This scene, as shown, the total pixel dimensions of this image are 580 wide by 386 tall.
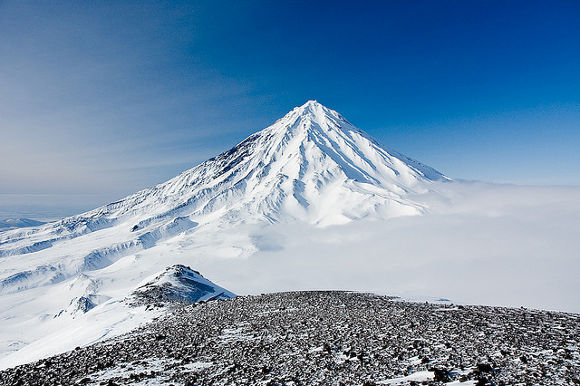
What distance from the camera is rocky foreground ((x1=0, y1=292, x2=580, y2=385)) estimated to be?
11.3 metres

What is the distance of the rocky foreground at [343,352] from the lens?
37.0 feet

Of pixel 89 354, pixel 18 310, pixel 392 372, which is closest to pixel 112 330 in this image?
pixel 89 354

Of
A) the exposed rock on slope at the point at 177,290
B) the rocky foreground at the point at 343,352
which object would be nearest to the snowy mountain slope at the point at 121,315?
the exposed rock on slope at the point at 177,290

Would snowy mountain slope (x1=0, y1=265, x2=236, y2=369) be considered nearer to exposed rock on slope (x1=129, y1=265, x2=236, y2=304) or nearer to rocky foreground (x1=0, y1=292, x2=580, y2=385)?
exposed rock on slope (x1=129, y1=265, x2=236, y2=304)

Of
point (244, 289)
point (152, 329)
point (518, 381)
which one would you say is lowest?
point (244, 289)

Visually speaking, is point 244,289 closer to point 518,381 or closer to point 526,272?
point 518,381

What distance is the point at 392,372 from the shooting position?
11516 millimetres

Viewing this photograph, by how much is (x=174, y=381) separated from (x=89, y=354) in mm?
8330

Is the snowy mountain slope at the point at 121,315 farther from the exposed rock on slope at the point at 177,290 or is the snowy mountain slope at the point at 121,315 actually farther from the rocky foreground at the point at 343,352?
the rocky foreground at the point at 343,352

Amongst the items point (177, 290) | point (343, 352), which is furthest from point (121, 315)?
point (343, 352)

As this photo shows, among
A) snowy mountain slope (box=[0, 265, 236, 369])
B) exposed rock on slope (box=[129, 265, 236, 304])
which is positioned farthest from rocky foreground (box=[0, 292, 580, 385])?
exposed rock on slope (box=[129, 265, 236, 304])

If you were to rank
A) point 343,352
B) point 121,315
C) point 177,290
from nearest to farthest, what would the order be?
point 343,352, point 121,315, point 177,290

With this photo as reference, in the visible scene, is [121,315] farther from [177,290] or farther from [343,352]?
[343,352]

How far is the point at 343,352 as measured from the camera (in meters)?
14.3
